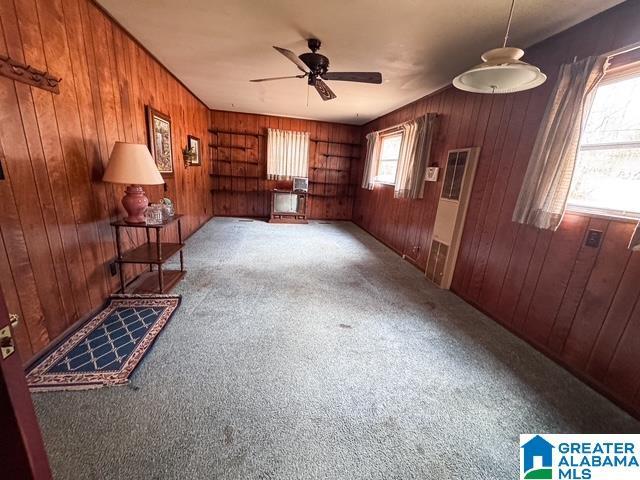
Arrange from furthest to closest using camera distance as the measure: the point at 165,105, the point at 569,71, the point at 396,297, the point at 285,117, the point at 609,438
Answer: the point at 285,117 → the point at 165,105 → the point at 396,297 → the point at 569,71 → the point at 609,438

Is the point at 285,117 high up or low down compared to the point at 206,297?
up

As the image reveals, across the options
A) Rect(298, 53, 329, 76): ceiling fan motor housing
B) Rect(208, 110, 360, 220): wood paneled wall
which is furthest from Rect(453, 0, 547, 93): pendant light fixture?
Rect(208, 110, 360, 220): wood paneled wall

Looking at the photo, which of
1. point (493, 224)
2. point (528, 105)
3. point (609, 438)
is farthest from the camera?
point (493, 224)

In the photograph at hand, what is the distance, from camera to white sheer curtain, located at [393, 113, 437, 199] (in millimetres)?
3377

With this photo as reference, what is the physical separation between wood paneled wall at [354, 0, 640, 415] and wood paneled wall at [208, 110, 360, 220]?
326cm

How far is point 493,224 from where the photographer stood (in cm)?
242

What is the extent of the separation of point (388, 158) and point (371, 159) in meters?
0.42

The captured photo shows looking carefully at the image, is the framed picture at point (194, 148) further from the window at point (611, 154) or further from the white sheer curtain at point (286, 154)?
the window at point (611, 154)

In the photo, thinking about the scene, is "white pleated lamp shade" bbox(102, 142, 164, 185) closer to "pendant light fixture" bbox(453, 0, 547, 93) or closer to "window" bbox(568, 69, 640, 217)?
"pendant light fixture" bbox(453, 0, 547, 93)

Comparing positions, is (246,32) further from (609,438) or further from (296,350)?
(609,438)

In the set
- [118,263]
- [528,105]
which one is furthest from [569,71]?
[118,263]

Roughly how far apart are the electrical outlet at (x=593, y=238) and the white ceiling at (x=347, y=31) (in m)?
1.41

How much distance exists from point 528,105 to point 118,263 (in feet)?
12.2

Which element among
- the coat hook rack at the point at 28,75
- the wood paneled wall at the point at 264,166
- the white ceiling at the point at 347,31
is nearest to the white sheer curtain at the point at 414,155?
the white ceiling at the point at 347,31
